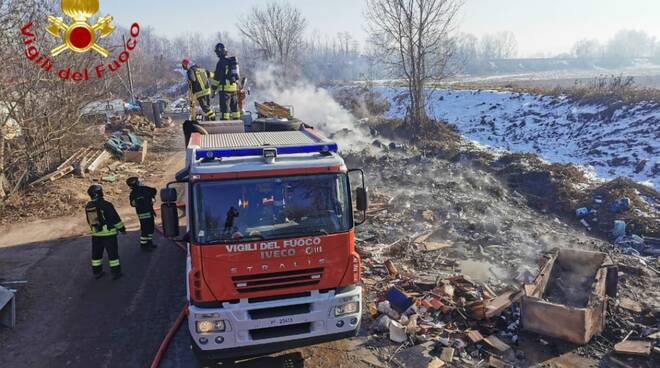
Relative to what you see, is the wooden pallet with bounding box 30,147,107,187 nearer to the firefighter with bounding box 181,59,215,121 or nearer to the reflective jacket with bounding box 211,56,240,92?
the firefighter with bounding box 181,59,215,121

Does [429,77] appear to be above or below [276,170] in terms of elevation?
above

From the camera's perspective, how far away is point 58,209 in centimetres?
1230

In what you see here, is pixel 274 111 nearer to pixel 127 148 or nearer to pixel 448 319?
pixel 127 148

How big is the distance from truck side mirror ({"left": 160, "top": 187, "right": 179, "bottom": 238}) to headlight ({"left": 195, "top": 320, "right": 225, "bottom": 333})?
115 cm

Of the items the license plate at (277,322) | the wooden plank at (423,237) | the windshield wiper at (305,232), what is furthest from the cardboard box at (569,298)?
the license plate at (277,322)

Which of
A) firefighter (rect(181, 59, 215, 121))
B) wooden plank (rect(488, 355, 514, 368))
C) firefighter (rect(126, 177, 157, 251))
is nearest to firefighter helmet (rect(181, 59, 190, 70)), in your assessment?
firefighter (rect(181, 59, 215, 121))

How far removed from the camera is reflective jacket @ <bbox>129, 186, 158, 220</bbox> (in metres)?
9.07

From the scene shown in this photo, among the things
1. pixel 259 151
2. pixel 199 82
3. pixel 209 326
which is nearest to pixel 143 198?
pixel 199 82

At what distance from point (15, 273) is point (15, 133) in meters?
6.37

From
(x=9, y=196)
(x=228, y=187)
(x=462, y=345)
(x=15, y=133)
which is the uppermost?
(x=15, y=133)

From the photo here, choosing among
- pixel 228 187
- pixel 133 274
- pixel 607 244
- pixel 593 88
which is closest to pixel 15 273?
pixel 133 274

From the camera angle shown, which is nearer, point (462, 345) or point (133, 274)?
point (462, 345)

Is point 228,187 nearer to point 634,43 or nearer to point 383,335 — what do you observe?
point 383,335
